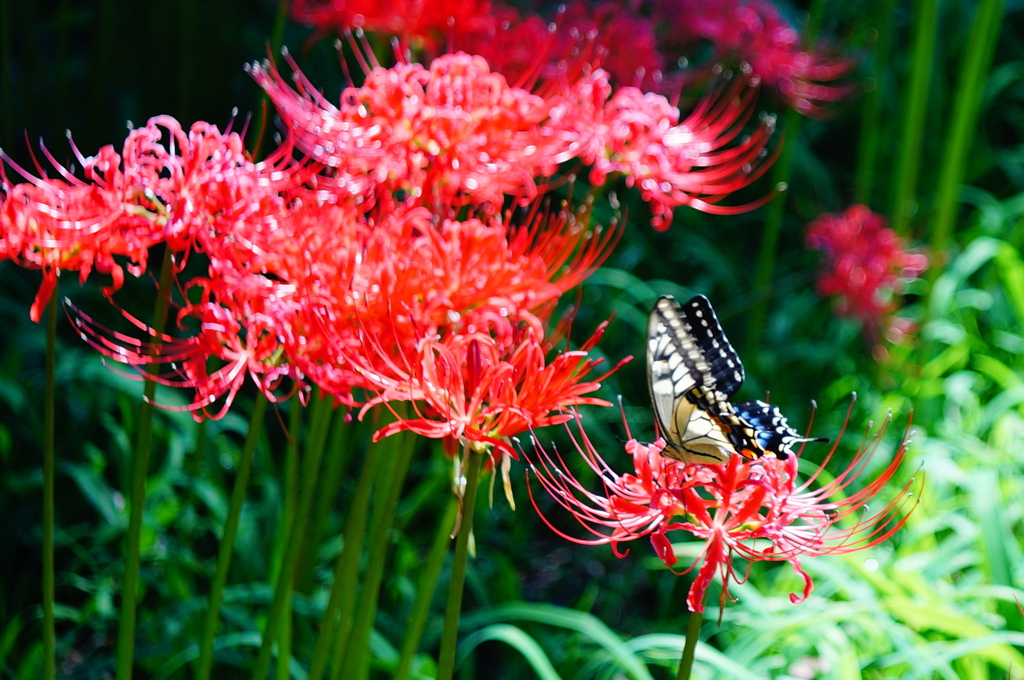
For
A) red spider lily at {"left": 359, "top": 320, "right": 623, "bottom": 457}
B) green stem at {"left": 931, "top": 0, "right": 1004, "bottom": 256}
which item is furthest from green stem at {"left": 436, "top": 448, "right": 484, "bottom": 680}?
green stem at {"left": 931, "top": 0, "right": 1004, "bottom": 256}

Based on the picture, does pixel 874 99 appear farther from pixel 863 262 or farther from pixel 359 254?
pixel 359 254

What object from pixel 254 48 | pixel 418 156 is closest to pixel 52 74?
pixel 254 48

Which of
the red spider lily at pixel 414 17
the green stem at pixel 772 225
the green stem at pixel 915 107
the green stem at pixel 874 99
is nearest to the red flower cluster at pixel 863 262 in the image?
the green stem at pixel 772 225

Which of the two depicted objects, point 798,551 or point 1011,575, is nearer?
point 798,551

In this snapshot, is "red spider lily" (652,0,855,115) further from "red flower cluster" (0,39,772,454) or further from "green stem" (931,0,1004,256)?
"red flower cluster" (0,39,772,454)

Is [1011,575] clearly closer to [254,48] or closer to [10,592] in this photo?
[10,592]
